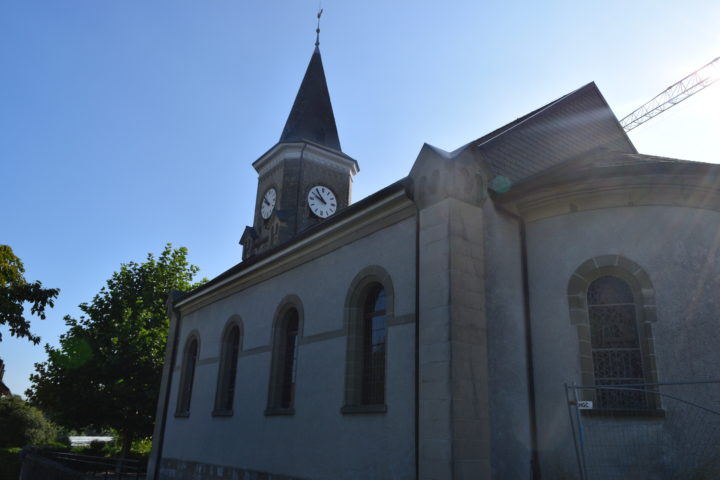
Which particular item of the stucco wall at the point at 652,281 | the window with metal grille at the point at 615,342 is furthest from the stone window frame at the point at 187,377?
the window with metal grille at the point at 615,342

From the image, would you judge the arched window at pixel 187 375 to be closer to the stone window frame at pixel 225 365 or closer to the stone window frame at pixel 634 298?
the stone window frame at pixel 225 365

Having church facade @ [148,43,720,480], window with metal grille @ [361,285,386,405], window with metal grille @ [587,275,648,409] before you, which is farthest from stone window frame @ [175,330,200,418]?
window with metal grille @ [587,275,648,409]

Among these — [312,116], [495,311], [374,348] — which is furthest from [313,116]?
[495,311]

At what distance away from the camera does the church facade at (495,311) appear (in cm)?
770

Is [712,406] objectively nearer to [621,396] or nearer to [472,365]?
[621,396]

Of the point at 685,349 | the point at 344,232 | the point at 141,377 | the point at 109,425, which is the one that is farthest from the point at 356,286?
the point at 109,425

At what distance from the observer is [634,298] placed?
824 centimetres

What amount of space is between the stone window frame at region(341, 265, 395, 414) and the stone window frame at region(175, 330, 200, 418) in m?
8.36

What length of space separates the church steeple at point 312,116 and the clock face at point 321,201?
9.46 ft

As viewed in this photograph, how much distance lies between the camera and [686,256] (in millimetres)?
8133

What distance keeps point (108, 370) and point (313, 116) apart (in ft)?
54.2

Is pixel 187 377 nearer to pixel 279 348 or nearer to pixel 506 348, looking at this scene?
pixel 279 348

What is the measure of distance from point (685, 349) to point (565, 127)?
6730mm

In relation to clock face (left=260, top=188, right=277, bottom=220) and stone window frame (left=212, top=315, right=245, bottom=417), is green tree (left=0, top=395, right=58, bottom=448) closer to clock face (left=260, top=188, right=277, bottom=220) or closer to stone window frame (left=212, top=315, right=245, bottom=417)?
clock face (left=260, top=188, right=277, bottom=220)
